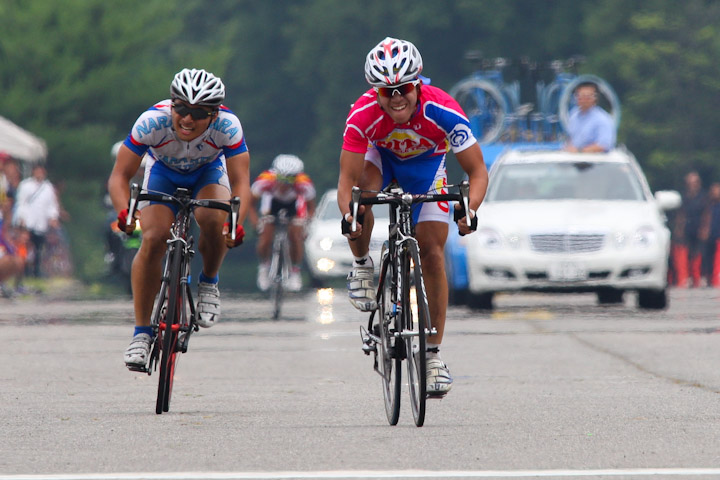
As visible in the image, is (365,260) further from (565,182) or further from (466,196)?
(565,182)

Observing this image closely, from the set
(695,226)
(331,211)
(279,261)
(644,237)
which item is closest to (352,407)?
(279,261)

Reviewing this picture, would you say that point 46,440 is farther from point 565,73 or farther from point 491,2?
point 491,2

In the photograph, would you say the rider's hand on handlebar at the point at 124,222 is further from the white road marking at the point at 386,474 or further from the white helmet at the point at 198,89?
the white road marking at the point at 386,474

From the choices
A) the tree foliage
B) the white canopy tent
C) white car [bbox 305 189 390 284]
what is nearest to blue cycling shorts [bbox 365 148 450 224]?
white car [bbox 305 189 390 284]

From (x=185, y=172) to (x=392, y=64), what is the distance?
162 cm

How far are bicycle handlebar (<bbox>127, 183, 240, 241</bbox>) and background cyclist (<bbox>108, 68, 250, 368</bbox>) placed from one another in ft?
0.24

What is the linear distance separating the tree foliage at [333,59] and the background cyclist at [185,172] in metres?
39.6

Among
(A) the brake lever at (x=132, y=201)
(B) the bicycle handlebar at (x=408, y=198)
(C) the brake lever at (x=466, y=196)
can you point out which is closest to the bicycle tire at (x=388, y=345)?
(B) the bicycle handlebar at (x=408, y=198)

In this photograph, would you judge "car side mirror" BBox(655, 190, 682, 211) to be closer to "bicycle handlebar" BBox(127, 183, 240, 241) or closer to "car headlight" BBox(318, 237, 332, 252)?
"car headlight" BBox(318, 237, 332, 252)

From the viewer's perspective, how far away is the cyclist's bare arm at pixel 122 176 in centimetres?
885

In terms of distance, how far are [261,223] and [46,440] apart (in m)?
10.5

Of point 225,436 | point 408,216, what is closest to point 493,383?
point 408,216

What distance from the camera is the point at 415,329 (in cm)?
810

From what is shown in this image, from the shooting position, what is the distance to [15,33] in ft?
161
